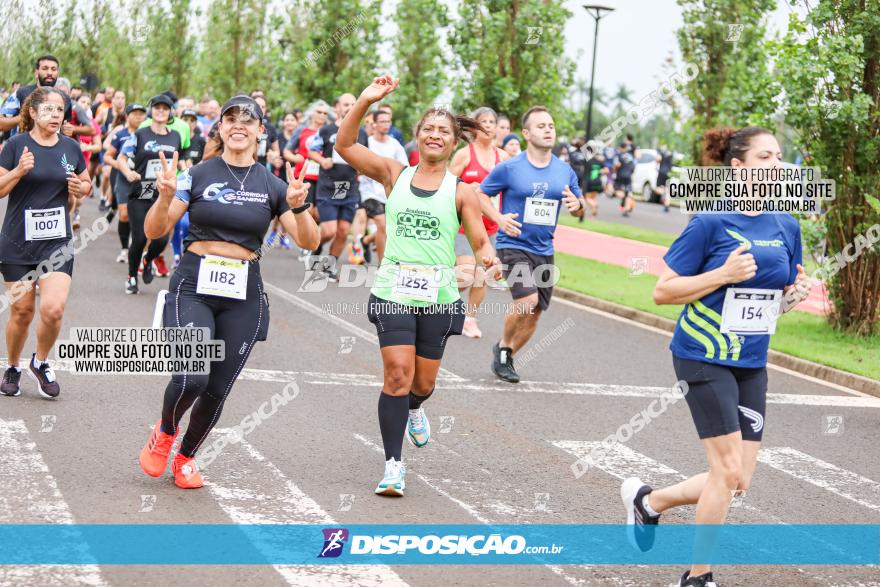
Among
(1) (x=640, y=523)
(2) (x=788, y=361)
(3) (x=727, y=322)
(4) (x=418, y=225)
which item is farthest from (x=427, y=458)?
(2) (x=788, y=361)

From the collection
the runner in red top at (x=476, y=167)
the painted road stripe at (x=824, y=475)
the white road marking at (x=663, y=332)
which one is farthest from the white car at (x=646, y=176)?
the painted road stripe at (x=824, y=475)

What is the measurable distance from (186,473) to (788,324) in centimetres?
948

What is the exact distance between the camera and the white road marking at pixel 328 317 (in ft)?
38.7

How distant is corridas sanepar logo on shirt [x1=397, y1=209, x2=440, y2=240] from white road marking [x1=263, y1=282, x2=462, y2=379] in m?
3.71

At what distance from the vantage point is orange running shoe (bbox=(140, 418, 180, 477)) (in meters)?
6.59

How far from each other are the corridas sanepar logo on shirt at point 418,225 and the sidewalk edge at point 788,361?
5729 millimetres

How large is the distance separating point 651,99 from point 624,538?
34.5ft

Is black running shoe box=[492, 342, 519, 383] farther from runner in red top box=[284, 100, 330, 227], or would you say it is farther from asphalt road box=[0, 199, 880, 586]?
runner in red top box=[284, 100, 330, 227]

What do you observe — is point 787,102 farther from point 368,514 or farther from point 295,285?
point 368,514

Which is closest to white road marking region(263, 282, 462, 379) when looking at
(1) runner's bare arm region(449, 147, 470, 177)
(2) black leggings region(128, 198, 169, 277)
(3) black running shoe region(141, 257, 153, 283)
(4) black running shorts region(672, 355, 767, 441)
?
(2) black leggings region(128, 198, 169, 277)

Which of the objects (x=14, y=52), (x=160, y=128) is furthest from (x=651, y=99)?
(x=14, y=52)

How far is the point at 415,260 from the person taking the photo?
680 centimetres

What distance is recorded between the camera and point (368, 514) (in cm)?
627

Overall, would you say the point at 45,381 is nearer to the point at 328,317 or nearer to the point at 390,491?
the point at 390,491
